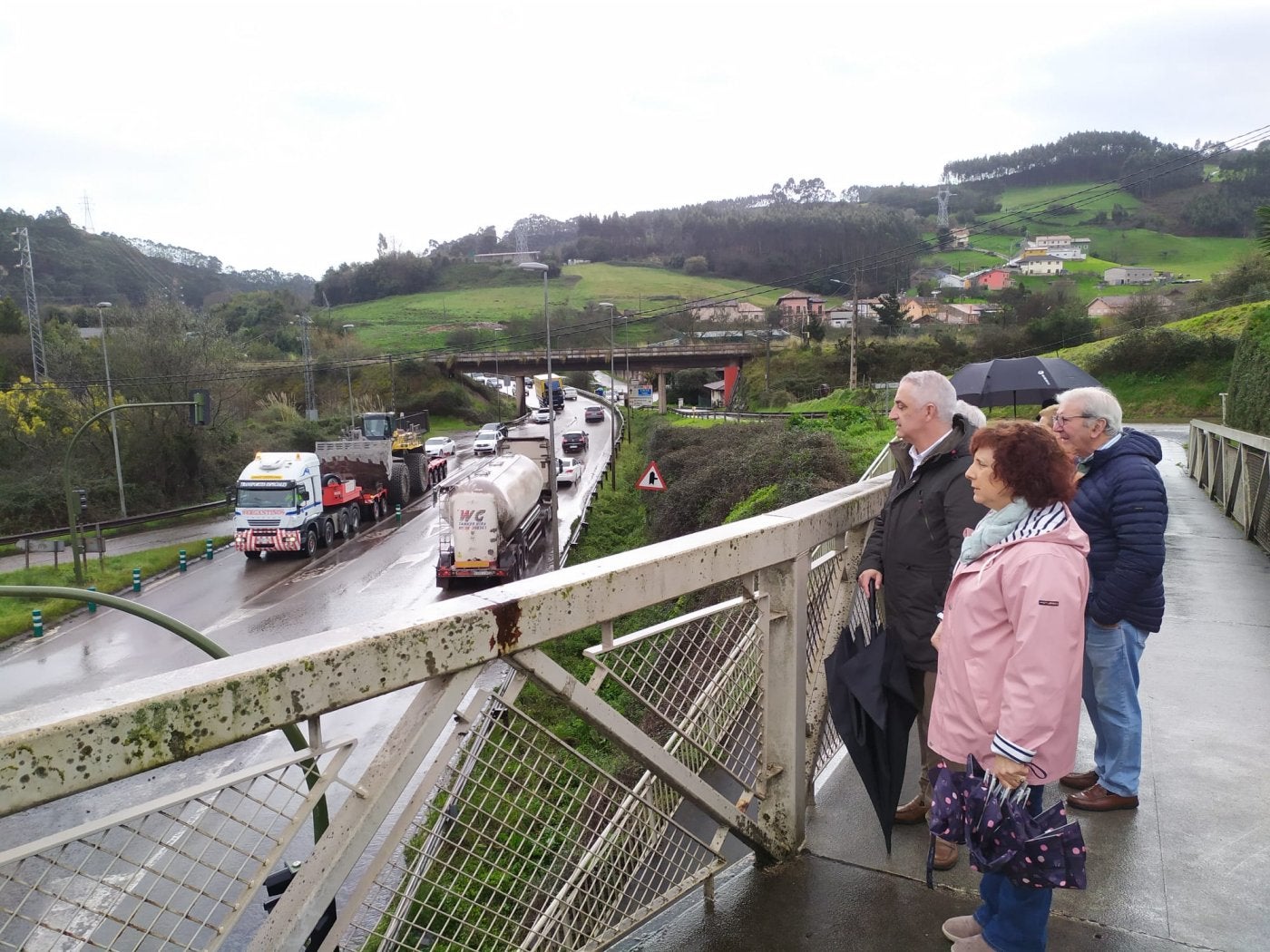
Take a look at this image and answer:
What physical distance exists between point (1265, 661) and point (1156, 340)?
127 feet

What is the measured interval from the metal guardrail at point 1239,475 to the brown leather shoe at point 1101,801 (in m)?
7.05

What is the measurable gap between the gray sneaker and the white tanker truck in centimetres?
1888

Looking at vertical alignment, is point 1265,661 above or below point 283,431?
above

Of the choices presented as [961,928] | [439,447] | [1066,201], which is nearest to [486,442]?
[439,447]

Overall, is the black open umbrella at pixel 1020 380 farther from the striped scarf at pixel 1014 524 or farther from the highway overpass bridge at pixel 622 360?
the highway overpass bridge at pixel 622 360

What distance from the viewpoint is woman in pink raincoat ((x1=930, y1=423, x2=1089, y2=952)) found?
2350mm

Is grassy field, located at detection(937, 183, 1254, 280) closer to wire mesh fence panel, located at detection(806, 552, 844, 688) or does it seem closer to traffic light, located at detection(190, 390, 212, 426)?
traffic light, located at detection(190, 390, 212, 426)

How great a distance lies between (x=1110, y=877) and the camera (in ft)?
10.8

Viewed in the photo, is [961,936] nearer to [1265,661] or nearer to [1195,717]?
[1195,717]

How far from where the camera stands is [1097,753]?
3.86 meters

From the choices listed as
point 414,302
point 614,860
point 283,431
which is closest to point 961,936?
point 614,860

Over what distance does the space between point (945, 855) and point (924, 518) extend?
1315 millimetres

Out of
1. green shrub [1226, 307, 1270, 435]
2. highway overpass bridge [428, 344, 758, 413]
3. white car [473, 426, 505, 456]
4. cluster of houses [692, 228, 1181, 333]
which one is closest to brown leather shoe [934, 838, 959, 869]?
green shrub [1226, 307, 1270, 435]

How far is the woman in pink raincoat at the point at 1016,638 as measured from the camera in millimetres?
2350
